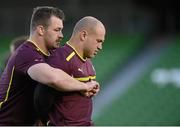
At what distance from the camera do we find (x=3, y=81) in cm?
418

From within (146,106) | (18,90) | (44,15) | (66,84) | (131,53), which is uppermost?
(44,15)

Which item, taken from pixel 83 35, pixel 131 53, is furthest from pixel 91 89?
pixel 131 53

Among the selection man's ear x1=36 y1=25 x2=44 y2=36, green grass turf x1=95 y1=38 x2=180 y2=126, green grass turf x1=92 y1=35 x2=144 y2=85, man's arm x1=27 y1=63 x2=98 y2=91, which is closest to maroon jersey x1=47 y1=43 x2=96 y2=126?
man's arm x1=27 y1=63 x2=98 y2=91

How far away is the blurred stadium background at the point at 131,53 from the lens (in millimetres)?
11336

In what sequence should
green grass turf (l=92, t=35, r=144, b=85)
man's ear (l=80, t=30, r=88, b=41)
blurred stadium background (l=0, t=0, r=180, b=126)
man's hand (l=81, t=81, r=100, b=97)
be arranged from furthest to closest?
1. green grass turf (l=92, t=35, r=144, b=85)
2. blurred stadium background (l=0, t=0, r=180, b=126)
3. man's ear (l=80, t=30, r=88, b=41)
4. man's hand (l=81, t=81, r=100, b=97)

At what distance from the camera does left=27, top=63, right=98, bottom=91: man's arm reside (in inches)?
145

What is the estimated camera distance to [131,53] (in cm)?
1277

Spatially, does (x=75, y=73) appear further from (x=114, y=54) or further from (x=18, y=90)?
(x=114, y=54)

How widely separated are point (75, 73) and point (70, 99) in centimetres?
17

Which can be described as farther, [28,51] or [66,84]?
[28,51]

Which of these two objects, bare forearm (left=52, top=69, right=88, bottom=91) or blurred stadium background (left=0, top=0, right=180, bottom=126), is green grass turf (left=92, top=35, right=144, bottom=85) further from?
bare forearm (left=52, top=69, right=88, bottom=91)

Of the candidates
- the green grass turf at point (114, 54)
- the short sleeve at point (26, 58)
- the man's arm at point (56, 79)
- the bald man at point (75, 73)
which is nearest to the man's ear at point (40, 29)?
the short sleeve at point (26, 58)

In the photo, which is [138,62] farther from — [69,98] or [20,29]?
[69,98]

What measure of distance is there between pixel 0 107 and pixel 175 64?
26.1 feet
